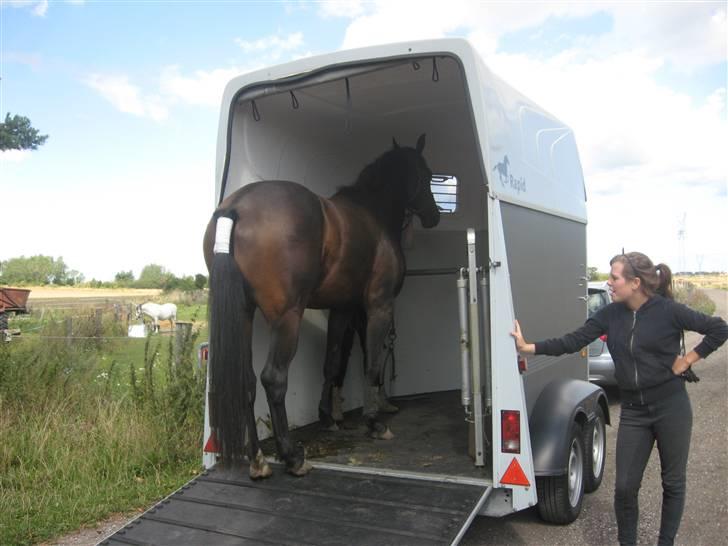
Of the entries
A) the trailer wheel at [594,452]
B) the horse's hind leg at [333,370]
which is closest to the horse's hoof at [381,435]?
the horse's hind leg at [333,370]

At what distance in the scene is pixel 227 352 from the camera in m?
3.56

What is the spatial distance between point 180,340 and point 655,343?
4389 millimetres

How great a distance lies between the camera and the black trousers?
315cm

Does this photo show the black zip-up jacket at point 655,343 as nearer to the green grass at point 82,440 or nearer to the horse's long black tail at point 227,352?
the horse's long black tail at point 227,352

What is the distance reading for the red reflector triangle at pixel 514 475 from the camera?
339 centimetres

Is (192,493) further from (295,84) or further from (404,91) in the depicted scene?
(404,91)

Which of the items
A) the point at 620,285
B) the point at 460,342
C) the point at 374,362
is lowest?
the point at 374,362

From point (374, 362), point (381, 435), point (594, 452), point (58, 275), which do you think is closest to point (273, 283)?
point (374, 362)

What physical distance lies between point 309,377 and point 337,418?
1.45 ft

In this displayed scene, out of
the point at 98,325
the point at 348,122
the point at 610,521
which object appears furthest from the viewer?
the point at 98,325

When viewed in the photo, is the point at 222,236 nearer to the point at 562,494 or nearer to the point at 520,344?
the point at 520,344

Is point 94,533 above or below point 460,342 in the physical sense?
below

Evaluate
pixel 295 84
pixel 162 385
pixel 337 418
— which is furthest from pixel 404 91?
pixel 162 385

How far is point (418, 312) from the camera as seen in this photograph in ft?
22.8
